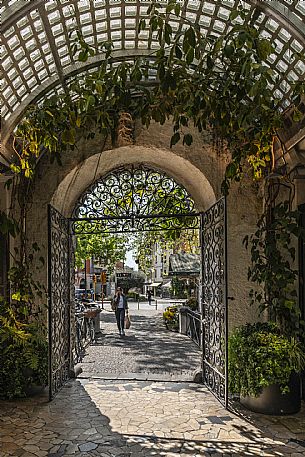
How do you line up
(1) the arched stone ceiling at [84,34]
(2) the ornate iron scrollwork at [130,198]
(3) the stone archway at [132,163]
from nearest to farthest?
(1) the arched stone ceiling at [84,34] → (3) the stone archway at [132,163] → (2) the ornate iron scrollwork at [130,198]

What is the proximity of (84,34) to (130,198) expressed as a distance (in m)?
2.92

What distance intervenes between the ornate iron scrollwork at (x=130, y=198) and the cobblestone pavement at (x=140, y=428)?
270 cm

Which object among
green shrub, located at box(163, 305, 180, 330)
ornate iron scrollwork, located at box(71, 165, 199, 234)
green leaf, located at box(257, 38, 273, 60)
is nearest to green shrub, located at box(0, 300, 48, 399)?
ornate iron scrollwork, located at box(71, 165, 199, 234)

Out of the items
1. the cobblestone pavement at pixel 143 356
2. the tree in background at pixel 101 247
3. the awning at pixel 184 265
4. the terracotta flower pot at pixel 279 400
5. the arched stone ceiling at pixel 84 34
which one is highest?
the arched stone ceiling at pixel 84 34

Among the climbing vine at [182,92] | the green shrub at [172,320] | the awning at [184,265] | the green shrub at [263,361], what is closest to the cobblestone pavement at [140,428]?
the green shrub at [263,361]

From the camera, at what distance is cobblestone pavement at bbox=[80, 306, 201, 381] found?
7.77 meters

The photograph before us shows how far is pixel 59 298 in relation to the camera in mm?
6832

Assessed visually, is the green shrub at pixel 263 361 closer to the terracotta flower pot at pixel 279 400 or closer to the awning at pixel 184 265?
the terracotta flower pot at pixel 279 400

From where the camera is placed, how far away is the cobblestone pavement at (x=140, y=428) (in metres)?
4.37

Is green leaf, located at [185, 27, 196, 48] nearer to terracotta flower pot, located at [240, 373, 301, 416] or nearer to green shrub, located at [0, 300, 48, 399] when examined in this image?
terracotta flower pot, located at [240, 373, 301, 416]

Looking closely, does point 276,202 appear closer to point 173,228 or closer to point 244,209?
point 244,209

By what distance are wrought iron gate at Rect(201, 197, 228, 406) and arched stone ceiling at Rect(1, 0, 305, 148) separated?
1849 millimetres

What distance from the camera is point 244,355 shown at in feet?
17.9

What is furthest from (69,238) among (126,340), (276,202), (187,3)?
(126,340)
